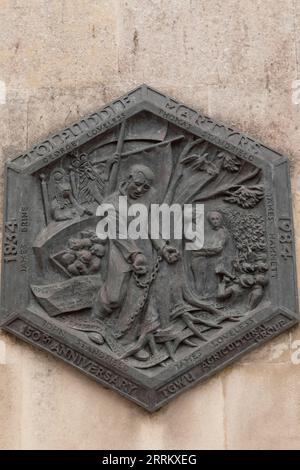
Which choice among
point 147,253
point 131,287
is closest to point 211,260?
point 147,253

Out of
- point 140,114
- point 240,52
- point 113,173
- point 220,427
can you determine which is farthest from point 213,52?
point 220,427

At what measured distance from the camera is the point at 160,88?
5.89 metres

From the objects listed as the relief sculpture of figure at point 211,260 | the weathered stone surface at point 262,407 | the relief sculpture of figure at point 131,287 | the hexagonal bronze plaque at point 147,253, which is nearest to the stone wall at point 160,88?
the weathered stone surface at point 262,407

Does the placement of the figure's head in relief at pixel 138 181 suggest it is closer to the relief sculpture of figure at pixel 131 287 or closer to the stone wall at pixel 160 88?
the relief sculpture of figure at pixel 131 287

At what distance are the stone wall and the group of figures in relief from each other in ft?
1.20

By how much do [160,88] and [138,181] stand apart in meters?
0.95

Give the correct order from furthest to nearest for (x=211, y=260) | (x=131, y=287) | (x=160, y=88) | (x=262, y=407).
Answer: (x=160, y=88)
(x=211, y=260)
(x=131, y=287)
(x=262, y=407)

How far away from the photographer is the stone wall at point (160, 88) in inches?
198

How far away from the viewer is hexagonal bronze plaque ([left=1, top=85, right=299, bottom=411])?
5.12m

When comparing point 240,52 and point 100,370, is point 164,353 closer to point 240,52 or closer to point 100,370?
point 100,370

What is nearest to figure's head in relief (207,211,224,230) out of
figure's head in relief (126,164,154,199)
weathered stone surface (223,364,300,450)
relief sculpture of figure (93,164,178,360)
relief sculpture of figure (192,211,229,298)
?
relief sculpture of figure (192,211,229,298)

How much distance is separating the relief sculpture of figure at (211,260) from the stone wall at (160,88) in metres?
0.61

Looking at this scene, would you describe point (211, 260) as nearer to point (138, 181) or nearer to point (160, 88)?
point (138, 181)

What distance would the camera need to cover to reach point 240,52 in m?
5.98
